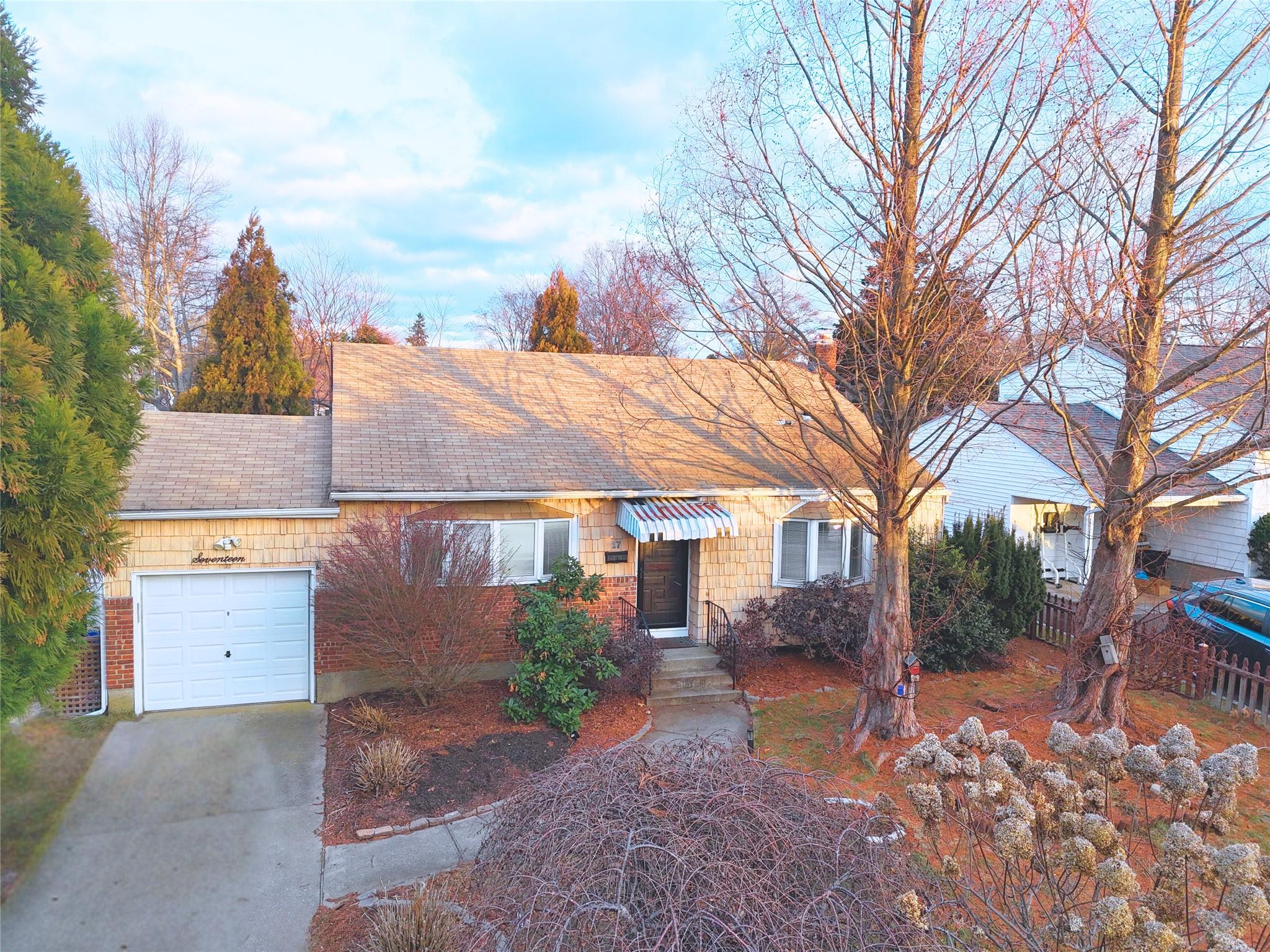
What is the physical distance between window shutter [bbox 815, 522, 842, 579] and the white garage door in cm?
827

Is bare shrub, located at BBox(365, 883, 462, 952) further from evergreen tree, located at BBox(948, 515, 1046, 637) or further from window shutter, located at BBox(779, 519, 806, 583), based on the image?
evergreen tree, located at BBox(948, 515, 1046, 637)

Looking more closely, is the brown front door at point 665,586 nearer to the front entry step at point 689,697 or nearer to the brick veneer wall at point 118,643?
the front entry step at point 689,697

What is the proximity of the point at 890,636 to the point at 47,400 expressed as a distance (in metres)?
8.23

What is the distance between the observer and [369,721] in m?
9.13

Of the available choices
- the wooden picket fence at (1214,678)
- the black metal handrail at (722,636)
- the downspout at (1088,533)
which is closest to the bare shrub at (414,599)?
the black metal handrail at (722,636)

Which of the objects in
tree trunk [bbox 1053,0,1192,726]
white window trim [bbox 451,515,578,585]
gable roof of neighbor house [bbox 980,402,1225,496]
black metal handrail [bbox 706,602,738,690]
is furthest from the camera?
gable roof of neighbor house [bbox 980,402,1225,496]

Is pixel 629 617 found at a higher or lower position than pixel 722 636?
higher

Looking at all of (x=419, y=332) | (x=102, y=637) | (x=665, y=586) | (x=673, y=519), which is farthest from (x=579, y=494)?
(x=419, y=332)

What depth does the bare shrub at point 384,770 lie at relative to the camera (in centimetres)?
757

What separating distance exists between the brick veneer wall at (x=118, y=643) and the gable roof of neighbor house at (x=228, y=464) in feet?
4.51

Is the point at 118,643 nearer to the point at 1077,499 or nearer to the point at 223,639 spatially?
the point at 223,639

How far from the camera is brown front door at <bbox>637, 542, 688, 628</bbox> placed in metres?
12.4

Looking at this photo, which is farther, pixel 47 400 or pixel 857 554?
pixel 857 554

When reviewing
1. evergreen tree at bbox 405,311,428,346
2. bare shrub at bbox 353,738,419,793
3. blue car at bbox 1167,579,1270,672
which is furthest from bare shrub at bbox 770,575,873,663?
evergreen tree at bbox 405,311,428,346
